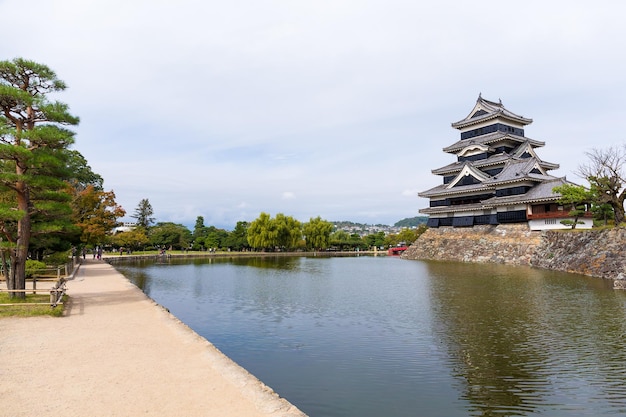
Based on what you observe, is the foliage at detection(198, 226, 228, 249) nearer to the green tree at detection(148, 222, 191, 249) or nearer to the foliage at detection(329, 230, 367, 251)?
the green tree at detection(148, 222, 191, 249)

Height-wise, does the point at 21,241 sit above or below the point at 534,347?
above

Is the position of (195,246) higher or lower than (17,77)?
lower

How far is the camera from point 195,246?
80.8m

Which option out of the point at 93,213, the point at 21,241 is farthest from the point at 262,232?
the point at 21,241

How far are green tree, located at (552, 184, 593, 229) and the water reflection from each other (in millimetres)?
14941

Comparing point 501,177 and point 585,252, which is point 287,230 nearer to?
point 501,177

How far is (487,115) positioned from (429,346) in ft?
146

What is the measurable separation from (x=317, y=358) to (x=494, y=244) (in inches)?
1458

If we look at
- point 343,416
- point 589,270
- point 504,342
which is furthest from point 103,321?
point 589,270

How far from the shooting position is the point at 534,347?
10633 mm

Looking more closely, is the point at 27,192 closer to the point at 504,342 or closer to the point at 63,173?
the point at 63,173

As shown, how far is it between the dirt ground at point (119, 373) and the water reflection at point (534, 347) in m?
4.26

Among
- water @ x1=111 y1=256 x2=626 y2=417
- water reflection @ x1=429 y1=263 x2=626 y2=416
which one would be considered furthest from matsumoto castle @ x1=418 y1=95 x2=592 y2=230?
water reflection @ x1=429 y1=263 x2=626 y2=416

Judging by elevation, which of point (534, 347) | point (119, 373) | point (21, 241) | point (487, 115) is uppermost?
point (487, 115)
